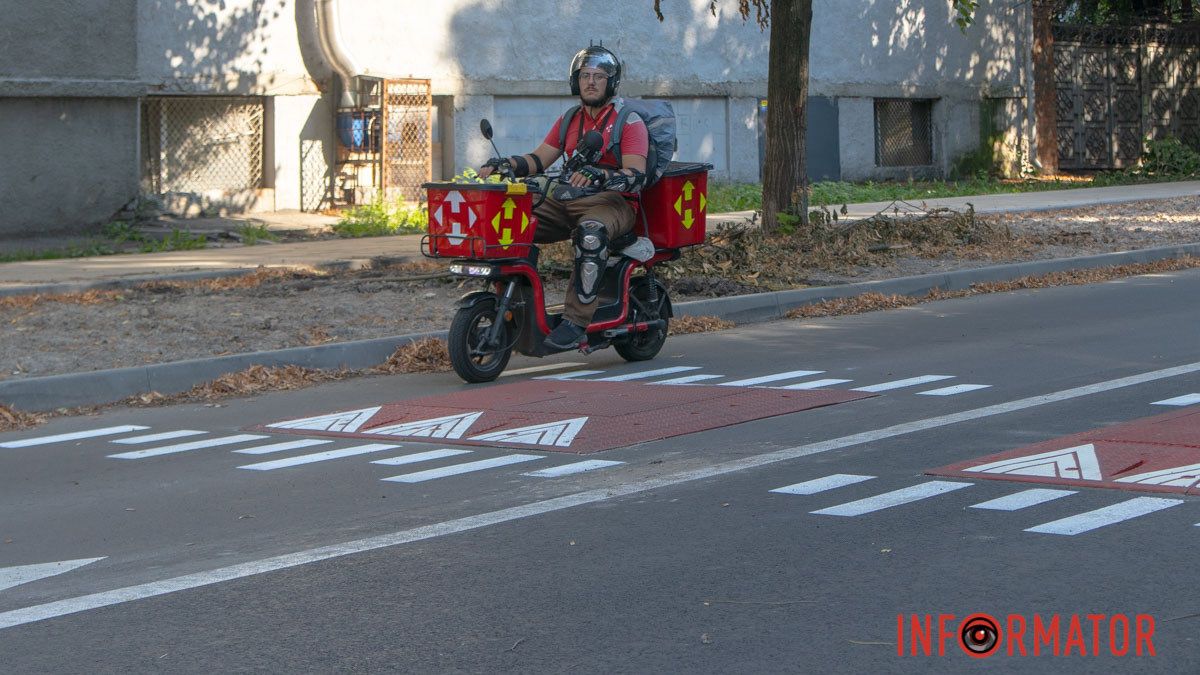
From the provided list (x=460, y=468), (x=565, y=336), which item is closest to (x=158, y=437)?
(x=460, y=468)

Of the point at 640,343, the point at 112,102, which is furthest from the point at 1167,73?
the point at 640,343

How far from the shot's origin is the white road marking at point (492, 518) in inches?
215

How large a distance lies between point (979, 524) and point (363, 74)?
1741cm

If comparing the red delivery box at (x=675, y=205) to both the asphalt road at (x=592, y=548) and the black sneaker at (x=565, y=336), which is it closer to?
the black sneaker at (x=565, y=336)

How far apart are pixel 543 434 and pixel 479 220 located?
6.67ft

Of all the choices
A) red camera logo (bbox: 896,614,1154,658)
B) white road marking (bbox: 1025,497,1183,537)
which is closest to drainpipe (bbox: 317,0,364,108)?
white road marking (bbox: 1025,497,1183,537)

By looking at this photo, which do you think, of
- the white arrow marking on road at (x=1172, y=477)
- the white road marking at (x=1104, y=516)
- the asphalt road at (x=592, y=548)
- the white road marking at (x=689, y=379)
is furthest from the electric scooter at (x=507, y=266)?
the white road marking at (x=1104, y=516)

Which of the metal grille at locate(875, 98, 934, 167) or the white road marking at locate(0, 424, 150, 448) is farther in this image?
the metal grille at locate(875, 98, 934, 167)

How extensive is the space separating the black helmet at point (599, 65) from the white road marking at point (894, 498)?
424cm

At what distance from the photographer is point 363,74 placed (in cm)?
2227

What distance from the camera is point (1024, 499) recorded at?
6539 millimetres

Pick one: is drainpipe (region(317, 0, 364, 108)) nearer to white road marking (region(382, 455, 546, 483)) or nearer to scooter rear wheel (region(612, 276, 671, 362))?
scooter rear wheel (region(612, 276, 671, 362))

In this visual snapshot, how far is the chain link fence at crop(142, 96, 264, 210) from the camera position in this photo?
21.5 metres

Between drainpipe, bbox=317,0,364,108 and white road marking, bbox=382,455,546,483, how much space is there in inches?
595
